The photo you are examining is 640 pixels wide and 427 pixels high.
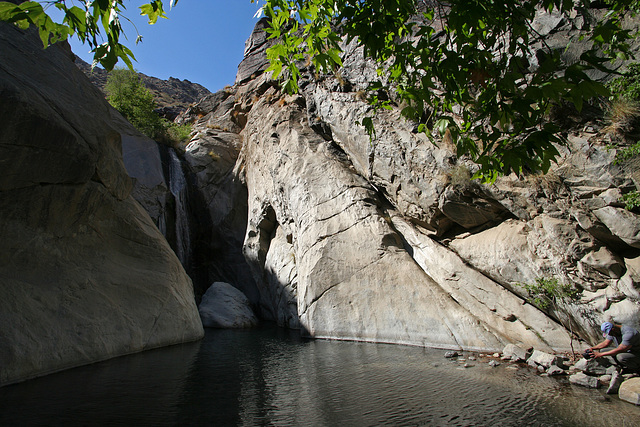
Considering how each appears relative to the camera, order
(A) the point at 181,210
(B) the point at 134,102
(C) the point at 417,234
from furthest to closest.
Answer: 1. (B) the point at 134,102
2. (A) the point at 181,210
3. (C) the point at 417,234

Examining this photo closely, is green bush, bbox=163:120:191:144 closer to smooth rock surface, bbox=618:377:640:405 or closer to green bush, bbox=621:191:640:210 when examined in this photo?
green bush, bbox=621:191:640:210

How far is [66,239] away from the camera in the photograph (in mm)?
10477

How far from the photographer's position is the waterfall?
22.9m

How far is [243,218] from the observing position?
84.9 ft

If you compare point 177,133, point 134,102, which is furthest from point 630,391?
point 134,102

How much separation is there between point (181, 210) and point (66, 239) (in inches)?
534

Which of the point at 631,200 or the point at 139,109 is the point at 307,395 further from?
the point at 139,109

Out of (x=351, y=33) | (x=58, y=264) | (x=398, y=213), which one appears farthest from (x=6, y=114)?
(x=398, y=213)

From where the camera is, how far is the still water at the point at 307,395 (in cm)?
535

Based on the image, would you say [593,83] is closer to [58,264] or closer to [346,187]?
[58,264]

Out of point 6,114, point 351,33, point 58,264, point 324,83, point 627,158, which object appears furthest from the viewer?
point 324,83

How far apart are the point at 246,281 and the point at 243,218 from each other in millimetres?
4412

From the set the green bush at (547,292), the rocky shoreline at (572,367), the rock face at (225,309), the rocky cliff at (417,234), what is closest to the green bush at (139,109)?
the rocky cliff at (417,234)

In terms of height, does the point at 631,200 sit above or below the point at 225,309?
above
